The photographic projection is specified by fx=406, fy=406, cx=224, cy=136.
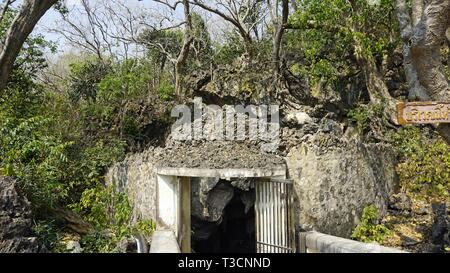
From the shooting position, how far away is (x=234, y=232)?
11.1 m

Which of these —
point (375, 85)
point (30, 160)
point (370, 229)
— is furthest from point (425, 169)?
point (30, 160)

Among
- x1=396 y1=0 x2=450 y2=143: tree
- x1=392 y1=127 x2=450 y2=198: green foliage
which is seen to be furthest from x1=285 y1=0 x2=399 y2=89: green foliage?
x1=396 y1=0 x2=450 y2=143: tree

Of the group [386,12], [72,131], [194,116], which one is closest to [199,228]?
[194,116]

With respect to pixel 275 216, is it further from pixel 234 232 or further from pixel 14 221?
pixel 234 232

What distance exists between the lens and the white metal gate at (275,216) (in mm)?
6582

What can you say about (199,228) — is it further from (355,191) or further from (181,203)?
(355,191)

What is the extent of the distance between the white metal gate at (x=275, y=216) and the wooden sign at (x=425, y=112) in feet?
7.94

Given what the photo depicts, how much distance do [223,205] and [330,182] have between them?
8.10 feet

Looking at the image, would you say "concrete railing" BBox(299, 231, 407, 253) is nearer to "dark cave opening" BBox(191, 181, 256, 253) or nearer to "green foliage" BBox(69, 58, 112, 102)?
"dark cave opening" BBox(191, 181, 256, 253)

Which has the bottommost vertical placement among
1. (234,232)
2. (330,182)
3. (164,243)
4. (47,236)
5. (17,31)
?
(234,232)

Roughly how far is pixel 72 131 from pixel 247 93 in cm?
439

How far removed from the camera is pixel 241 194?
31.4 feet

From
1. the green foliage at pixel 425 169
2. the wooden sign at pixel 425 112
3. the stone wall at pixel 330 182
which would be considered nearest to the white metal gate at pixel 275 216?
the stone wall at pixel 330 182

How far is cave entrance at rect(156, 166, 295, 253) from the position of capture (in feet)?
22.4
